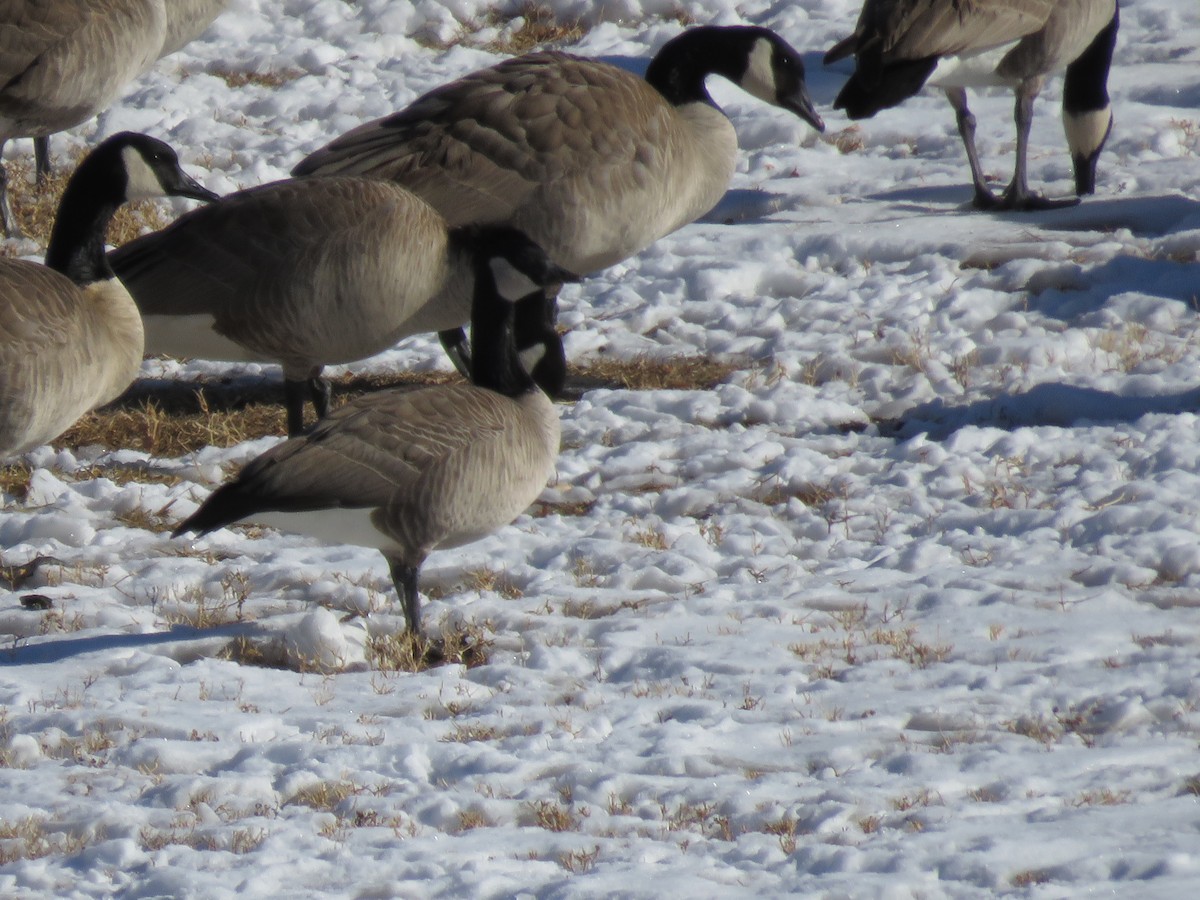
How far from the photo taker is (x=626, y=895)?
3926mm

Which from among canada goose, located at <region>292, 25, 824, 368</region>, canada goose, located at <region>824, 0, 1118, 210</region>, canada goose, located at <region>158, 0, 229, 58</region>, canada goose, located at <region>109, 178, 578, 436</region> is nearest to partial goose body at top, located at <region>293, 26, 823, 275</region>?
canada goose, located at <region>292, 25, 824, 368</region>

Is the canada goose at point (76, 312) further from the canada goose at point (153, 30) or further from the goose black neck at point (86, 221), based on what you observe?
the canada goose at point (153, 30)

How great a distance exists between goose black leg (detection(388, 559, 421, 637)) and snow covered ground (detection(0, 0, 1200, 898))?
19 cm

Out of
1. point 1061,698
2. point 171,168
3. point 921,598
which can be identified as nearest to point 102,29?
point 171,168

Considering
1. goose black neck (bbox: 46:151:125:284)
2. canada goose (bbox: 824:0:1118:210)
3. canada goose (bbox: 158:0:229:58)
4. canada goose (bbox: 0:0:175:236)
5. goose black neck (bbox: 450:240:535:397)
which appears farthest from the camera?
canada goose (bbox: 158:0:229:58)

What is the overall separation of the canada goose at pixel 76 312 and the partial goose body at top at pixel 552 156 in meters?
1.05

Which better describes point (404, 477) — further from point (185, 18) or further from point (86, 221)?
point (185, 18)

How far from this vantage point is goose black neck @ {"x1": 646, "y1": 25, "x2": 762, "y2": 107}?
8789 mm

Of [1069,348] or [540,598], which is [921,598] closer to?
[540,598]

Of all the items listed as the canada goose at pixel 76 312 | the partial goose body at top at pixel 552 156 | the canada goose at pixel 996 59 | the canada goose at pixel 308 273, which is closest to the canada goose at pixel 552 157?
the partial goose body at top at pixel 552 156

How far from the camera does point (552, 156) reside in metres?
7.76

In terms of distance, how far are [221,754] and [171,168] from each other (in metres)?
3.10

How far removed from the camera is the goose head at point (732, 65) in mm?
8805

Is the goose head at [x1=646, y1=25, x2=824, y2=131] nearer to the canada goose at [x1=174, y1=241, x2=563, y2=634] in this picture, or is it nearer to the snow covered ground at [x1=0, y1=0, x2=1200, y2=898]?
the snow covered ground at [x1=0, y1=0, x2=1200, y2=898]
